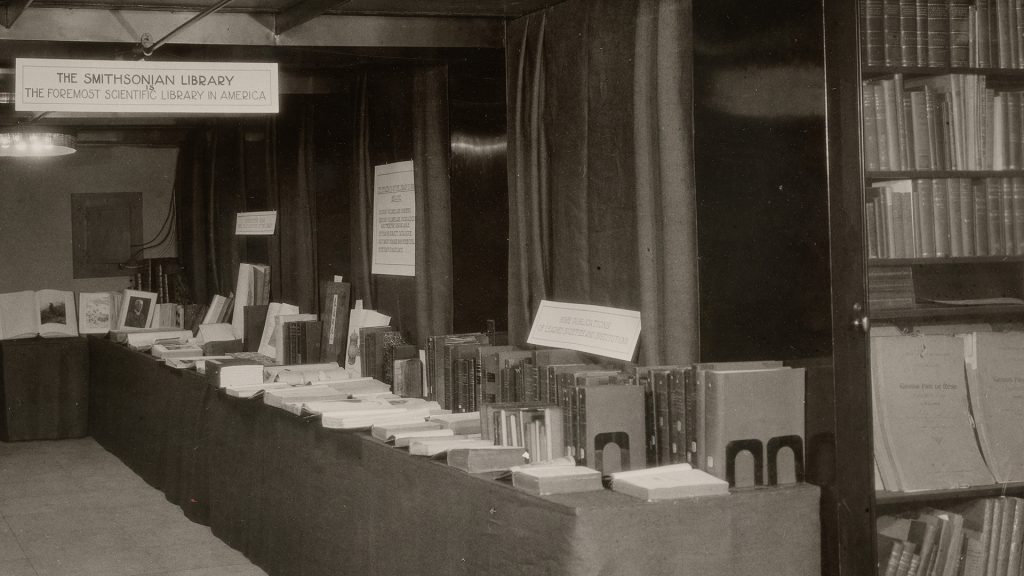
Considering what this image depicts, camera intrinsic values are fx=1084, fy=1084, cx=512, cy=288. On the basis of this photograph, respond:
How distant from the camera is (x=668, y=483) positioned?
9.98 ft

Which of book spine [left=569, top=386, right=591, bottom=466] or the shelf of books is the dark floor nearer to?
book spine [left=569, top=386, right=591, bottom=466]

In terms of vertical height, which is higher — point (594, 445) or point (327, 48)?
point (327, 48)

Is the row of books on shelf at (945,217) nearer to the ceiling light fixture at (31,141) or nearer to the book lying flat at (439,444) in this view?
the book lying flat at (439,444)

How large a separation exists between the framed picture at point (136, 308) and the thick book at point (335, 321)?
3.35m

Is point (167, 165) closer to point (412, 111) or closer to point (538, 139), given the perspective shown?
point (412, 111)

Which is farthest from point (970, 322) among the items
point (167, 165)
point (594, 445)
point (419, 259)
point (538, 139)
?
point (167, 165)

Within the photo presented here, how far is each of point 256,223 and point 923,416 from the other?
590 cm

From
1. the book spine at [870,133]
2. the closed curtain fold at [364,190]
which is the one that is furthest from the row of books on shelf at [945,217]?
the closed curtain fold at [364,190]

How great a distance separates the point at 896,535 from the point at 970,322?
79 centimetres

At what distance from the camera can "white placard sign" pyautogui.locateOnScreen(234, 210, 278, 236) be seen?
7.94m

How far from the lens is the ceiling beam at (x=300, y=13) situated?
472 cm

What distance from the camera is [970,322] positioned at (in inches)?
147

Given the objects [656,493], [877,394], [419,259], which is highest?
[419,259]

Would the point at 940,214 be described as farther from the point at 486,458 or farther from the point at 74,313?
the point at 74,313
